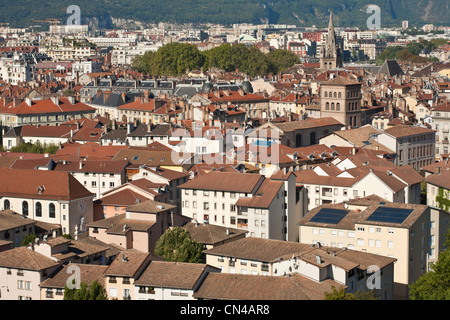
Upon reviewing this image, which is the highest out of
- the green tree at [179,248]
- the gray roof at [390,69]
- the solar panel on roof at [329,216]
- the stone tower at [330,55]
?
the stone tower at [330,55]

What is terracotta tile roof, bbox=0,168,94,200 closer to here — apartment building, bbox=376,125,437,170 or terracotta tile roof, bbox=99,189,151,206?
terracotta tile roof, bbox=99,189,151,206

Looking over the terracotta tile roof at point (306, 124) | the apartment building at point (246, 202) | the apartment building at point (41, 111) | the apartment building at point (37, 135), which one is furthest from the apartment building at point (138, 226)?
the apartment building at point (41, 111)

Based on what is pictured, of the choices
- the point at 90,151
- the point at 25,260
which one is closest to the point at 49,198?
the point at 25,260

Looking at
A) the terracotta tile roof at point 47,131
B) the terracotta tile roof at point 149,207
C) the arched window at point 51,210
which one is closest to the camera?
the terracotta tile roof at point 149,207

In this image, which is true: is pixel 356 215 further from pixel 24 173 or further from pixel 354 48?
pixel 354 48

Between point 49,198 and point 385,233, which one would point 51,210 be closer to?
point 49,198

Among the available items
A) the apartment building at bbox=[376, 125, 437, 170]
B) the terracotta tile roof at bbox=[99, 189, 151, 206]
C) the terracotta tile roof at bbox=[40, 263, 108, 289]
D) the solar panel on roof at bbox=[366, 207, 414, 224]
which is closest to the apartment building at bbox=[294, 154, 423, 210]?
the solar panel on roof at bbox=[366, 207, 414, 224]

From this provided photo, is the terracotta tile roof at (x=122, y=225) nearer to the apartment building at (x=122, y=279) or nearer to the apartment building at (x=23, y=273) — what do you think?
the apartment building at (x=23, y=273)
